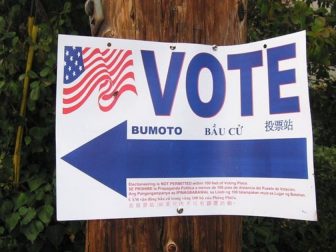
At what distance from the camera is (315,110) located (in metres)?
4.62

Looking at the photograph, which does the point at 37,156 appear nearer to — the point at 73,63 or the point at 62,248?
the point at 62,248

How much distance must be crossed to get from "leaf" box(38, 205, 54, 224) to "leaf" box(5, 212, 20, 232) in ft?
0.37

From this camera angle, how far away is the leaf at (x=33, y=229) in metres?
2.71

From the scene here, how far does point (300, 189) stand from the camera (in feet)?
5.15

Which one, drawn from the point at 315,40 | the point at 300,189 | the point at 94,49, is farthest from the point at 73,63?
the point at 315,40

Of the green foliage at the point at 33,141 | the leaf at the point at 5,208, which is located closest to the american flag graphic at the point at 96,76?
the green foliage at the point at 33,141

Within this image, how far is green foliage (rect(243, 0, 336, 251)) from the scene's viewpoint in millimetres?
3318

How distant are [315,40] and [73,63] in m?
1.94

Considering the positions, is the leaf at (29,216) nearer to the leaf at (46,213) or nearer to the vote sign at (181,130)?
the leaf at (46,213)

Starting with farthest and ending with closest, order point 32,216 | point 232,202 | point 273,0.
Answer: point 273,0 < point 32,216 < point 232,202

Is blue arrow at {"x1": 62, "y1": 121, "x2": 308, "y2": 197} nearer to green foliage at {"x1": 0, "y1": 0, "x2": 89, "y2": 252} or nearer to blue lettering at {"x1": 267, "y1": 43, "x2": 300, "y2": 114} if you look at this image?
blue lettering at {"x1": 267, "y1": 43, "x2": 300, "y2": 114}

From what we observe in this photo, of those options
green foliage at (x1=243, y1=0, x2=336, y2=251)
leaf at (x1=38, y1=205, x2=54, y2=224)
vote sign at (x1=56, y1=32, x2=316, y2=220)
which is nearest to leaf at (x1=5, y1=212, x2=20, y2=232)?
leaf at (x1=38, y1=205, x2=54, y2=224)

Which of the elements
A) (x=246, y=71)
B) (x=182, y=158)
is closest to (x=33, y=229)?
(x=182, y=158)

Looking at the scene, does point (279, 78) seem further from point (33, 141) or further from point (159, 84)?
point (33, 141)
